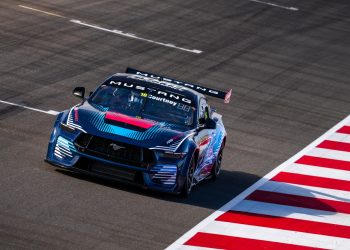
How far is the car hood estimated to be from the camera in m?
15.8

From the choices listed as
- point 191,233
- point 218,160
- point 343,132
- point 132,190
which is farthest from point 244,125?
point 191,233

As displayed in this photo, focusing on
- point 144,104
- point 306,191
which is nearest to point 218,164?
point 306,191

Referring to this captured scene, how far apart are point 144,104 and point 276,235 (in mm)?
3176

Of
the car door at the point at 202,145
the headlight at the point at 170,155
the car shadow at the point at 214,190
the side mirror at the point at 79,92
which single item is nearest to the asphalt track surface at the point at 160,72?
the car shadow at the point at 214,190

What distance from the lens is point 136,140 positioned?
51.9ft

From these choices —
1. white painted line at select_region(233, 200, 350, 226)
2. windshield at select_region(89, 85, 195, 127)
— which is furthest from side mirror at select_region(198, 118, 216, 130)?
white painted line at select_region(233, 200, 350, 226)

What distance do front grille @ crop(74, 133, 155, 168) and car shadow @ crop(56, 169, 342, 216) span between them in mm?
478

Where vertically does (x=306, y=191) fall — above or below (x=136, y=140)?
below

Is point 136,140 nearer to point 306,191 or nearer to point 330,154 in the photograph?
point 306,191

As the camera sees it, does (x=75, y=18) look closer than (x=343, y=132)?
No

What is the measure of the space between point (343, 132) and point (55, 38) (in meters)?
7.28

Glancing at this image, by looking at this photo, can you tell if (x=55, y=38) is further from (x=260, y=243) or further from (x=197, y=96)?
(x=260, y=243)

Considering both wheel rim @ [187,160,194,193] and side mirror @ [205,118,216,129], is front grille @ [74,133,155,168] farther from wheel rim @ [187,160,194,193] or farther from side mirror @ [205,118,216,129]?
side mirror @ [205,118,216,129]

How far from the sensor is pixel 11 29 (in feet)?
87.8
